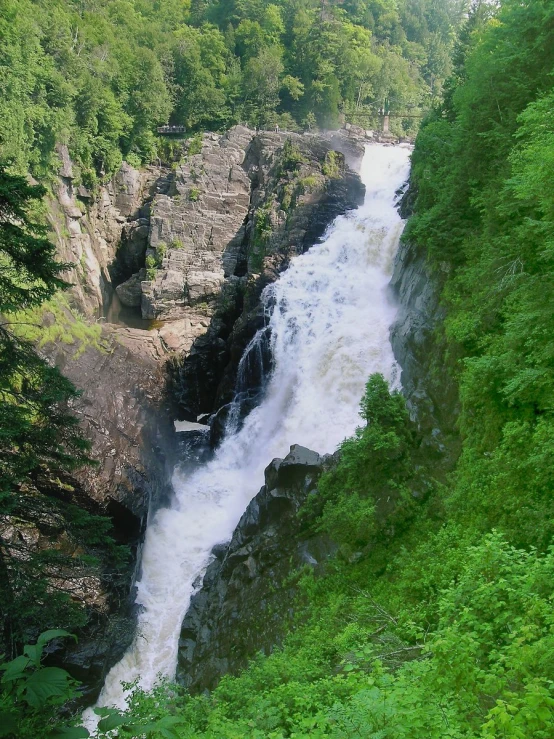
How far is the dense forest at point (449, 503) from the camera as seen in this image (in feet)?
11.6

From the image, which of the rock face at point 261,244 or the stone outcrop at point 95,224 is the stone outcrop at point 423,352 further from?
the stone outcrop at point 95,224

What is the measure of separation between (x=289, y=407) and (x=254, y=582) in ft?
25.8

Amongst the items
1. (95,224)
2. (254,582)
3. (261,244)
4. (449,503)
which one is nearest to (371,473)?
(449,503)

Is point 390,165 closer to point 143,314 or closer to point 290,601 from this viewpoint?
point 143,314

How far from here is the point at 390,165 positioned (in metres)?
33.0

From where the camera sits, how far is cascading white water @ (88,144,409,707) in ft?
50.6

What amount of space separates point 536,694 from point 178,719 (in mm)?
2256

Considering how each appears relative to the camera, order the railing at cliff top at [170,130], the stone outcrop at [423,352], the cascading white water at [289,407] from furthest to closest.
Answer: the railing at cliff top at [170,130] → the cascading white water at [289,407] → the stone outcrop at [423,352]

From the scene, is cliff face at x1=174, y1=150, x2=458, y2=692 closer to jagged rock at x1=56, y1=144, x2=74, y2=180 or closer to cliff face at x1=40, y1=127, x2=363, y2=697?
cliff face at x1=40, y1=127, x2=363, y2=697

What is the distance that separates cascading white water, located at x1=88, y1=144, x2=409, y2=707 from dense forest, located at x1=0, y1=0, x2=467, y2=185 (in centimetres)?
1531

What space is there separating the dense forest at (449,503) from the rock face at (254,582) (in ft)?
2.62

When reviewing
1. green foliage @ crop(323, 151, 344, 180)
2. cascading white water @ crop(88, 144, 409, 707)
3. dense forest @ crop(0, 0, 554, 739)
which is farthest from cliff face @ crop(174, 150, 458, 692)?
green foliage @ crop(323, 151, 344, 180)

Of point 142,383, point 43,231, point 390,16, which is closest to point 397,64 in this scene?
point 390,16

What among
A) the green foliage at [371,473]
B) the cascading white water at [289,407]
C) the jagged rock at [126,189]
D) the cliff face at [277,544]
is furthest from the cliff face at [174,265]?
the green foliage at [371,473]
